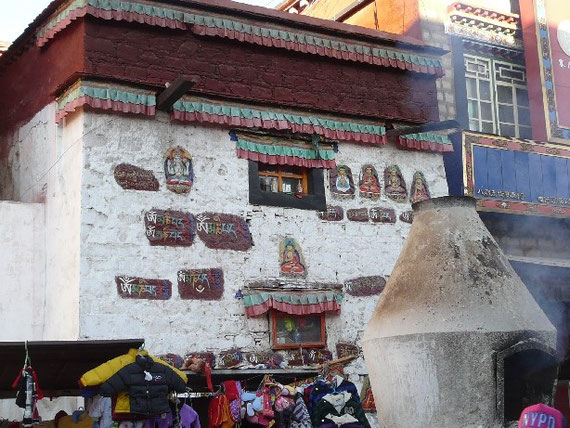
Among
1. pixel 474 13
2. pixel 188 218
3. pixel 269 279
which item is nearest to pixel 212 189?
pixel 188 218

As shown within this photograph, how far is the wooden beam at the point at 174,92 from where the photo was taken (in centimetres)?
1156

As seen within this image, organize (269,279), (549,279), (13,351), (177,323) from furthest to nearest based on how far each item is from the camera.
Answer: (549,279) → (269,279) → (177,323) → (13,351)

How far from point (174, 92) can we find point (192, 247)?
198 cm

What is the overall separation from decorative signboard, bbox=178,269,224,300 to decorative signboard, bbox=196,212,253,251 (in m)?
0.37

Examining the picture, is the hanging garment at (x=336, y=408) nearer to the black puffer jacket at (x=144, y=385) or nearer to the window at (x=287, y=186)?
the black puffer jacket at (x=144, y=385)

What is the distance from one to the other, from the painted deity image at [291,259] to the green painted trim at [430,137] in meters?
2.54

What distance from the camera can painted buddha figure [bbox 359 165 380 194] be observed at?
13.6 m

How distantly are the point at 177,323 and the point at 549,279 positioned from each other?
714 centimetres

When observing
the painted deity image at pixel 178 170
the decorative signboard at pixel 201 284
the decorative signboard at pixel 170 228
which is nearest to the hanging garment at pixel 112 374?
the decorative signboard at pixel 201 284

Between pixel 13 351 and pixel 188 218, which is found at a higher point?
pixel 188 218

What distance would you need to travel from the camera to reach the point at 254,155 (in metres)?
12.9

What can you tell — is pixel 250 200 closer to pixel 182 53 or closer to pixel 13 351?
pixel 182 53

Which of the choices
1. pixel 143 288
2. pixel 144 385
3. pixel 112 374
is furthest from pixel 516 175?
pixel 112 374

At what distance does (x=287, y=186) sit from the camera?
13.3 meters
